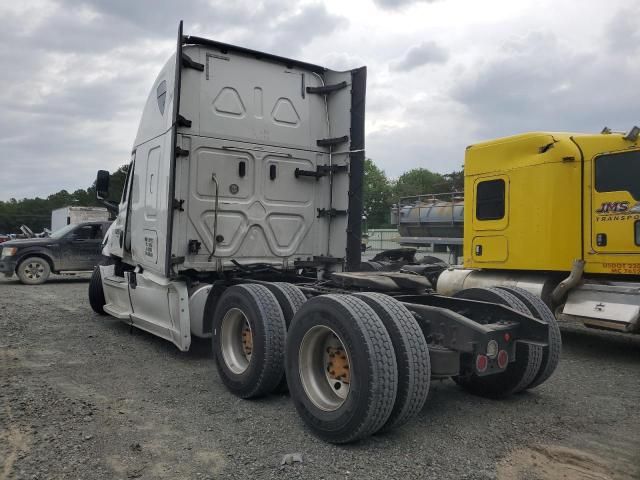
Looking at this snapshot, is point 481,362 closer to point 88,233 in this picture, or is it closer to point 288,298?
point 288,298

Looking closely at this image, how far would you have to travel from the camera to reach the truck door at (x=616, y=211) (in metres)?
6.39

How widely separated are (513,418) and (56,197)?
11041 centimetres

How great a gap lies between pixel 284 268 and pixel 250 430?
2823 millimetres

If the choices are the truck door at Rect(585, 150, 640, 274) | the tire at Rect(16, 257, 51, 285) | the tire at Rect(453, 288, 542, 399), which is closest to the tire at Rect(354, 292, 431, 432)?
the tire at Rect(453, 288, 542, 399)

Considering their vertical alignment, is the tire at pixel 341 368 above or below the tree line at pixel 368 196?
below

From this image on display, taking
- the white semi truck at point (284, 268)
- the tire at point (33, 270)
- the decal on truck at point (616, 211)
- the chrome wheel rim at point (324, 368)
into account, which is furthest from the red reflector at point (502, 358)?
the tire at point (33, 270)

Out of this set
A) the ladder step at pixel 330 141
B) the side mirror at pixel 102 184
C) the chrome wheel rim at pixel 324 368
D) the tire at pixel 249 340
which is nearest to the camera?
the chrome wheel rim at pixel 324 368

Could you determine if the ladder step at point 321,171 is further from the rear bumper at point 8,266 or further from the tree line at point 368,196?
the tree line at point 368,196


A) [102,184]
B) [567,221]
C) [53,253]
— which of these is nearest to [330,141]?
[567,221]

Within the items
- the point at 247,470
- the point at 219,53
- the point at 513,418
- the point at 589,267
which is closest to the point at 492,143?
the point at 589,267

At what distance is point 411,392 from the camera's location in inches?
133

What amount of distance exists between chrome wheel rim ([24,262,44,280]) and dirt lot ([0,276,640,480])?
31.3 feet

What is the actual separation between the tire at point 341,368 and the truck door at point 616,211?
4357 mm

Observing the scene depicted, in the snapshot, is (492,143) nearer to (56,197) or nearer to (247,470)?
(247,470)
